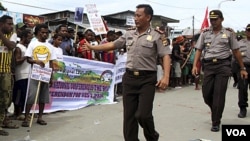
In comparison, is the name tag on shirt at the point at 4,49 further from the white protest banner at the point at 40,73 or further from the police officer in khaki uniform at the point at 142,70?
the police officer in khaki uniform at the point at 142,70

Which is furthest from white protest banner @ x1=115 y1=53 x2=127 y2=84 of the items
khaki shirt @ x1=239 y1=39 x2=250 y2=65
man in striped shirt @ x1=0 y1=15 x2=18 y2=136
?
man in striped shirt @ x1=0 y1=15 x2=18 y2=136

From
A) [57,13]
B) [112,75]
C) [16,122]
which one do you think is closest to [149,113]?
[16,122]

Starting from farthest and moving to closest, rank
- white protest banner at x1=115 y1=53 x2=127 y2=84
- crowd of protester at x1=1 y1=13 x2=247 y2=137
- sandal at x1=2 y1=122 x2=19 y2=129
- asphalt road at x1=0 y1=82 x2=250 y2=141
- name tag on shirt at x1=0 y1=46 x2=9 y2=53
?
1. white protest banner at x1=115 y1=53 x2=127 y2=84
2. crowd of protester at x1=1 y1=13 x2=247 y2=137
3. sandal at x1=2 y1=122 x2=19 y2=129
4. asphalt road at x1=0 y1=82 x2=250 y2=141
5. name tag on shirt at x1=0 y1=46 x2=9 y2=53

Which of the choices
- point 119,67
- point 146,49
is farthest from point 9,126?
point 119,67

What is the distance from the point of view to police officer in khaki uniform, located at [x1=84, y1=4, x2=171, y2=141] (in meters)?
4.70

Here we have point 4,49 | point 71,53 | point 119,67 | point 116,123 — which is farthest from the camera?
point 119,67

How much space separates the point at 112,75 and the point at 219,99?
3663 millimetres

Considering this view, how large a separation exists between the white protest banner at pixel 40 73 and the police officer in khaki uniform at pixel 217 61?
2470 millimetres

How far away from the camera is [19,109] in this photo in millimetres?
7008

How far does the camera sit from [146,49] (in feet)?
15.5

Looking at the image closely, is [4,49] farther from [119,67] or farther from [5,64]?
[119,67]

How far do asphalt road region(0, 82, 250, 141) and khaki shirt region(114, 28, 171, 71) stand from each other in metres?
1.42

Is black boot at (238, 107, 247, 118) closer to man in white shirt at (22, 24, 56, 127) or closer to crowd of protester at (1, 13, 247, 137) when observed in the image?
crowd of protester at (1, 13, 247, 137)

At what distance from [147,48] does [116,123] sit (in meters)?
2.45
